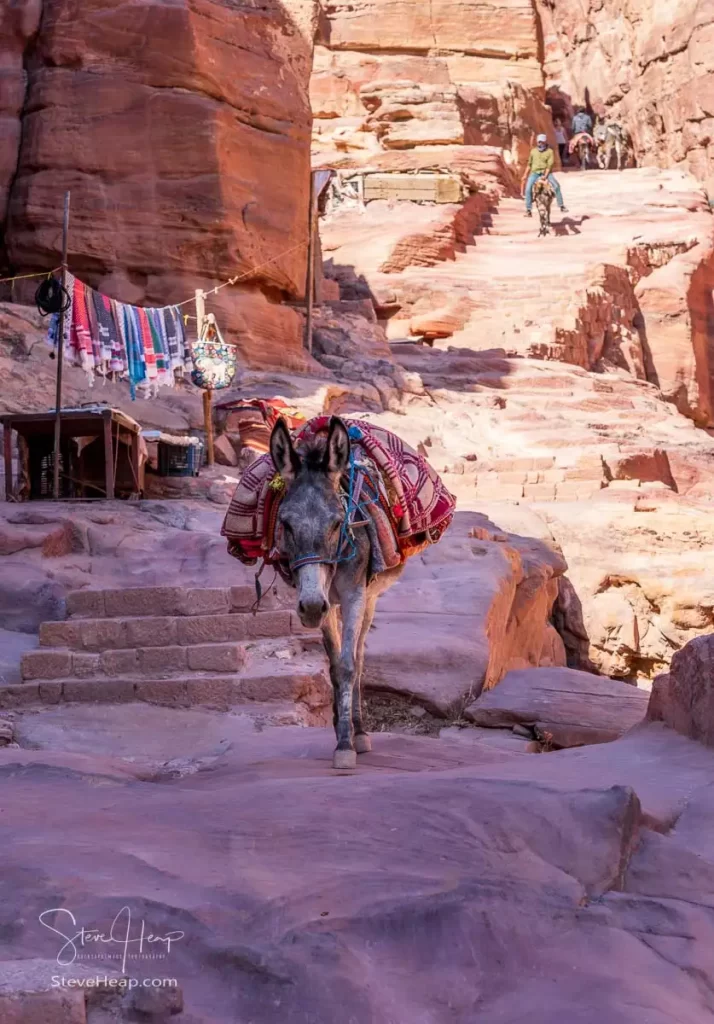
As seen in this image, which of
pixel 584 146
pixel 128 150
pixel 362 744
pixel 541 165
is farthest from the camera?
pixel 584 146

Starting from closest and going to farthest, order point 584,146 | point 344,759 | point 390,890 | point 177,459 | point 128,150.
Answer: point 390,890 < point 344,759 < point 177,459 < point 128,150 < point 584,146

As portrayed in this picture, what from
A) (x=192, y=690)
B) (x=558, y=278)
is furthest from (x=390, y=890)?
(x=558, y=278)

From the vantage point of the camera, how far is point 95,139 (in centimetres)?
2302

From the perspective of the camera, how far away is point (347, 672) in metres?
6.23

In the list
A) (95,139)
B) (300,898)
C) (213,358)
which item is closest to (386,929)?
(300,898)

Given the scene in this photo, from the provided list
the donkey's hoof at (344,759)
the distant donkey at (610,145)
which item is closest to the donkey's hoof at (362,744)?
the donkey's hoof at (344,759)

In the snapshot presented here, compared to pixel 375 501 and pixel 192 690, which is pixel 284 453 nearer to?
pixel 375 501

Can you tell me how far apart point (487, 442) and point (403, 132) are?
18.7 metres

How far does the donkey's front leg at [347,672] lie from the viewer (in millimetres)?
5984

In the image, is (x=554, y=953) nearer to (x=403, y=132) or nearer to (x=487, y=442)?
(x=487, y=442)

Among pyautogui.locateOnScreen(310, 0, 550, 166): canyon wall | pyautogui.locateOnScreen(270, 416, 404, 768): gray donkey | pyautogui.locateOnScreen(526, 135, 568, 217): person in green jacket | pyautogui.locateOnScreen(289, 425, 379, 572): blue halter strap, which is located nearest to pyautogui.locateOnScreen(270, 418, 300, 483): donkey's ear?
pyautogui.locateOnScreen(270, 416, 404, 768): gray donkey
